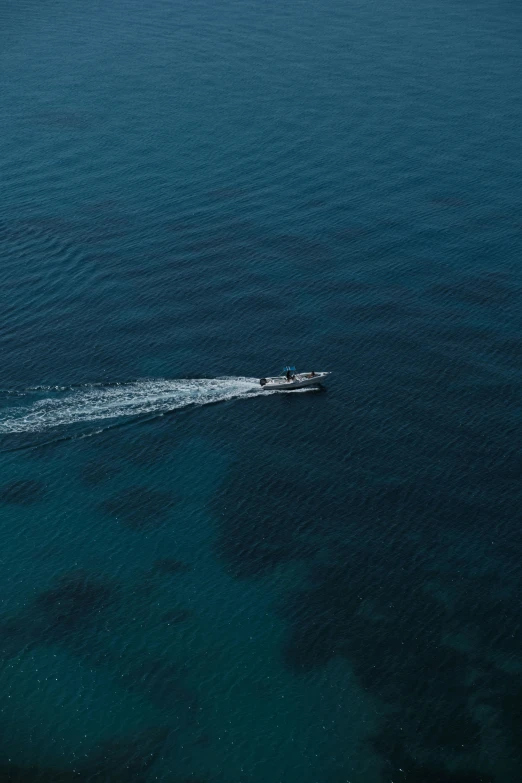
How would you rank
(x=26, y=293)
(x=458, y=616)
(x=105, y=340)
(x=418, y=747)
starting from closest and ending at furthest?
(x=418, y=747), (x=458, y=616), (x=105, y=340), (x=26, y=293)

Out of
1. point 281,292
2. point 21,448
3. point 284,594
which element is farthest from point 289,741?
point 281,292

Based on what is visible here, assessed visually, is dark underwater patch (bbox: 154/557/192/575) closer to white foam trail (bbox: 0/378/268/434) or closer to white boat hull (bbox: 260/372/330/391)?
white foam trail (bbox: 0/378/268/434)

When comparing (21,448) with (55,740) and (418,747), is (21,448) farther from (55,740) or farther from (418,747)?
(418,747)

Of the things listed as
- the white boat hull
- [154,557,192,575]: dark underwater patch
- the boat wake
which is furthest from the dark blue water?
the white boat hull

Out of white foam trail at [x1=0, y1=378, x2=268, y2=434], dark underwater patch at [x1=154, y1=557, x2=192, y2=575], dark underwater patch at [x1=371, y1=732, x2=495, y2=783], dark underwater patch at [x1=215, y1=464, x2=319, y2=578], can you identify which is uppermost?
white foam trail at [x1=0, y1=378, x2=268, y2=434]

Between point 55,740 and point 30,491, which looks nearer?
point 55,740

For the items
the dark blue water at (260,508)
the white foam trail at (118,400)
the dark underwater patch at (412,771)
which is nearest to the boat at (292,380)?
the white foam trail at (118,400)
